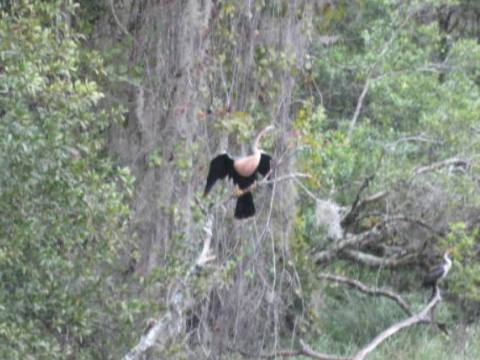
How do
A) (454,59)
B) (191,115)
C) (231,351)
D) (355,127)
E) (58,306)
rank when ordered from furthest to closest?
(454,59)
(355,127)
(231,351)
(191,115)
(58,306)

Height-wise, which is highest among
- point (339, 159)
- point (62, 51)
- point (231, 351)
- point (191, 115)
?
point (62, 51)

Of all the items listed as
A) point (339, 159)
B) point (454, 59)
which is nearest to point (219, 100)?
point (339, 159)

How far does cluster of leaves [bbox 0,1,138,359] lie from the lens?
4699 mm

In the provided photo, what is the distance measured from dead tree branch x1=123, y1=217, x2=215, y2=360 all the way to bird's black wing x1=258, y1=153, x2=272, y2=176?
585mm

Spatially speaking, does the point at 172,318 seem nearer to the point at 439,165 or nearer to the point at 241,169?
the point at 241,169

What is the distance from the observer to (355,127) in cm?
1002

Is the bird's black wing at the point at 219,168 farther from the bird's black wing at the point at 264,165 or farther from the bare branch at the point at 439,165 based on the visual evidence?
the bare branch at the point at 439,165

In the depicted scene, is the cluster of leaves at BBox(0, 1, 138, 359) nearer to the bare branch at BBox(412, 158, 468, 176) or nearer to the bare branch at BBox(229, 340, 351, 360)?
the bare branch at BBox(229, 340, 351, 360)

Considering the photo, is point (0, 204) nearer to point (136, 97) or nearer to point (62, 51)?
point (62, 51)

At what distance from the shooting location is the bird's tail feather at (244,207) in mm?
6984

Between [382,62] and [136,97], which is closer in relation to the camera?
[136,97]

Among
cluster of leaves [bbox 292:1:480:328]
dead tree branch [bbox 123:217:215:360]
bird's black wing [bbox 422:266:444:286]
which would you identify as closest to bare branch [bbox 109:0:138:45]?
cluster of leaves [bbox 292:1:480:328]

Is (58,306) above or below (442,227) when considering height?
above

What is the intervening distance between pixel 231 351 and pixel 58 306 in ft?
10.7
